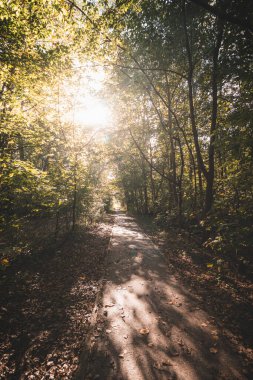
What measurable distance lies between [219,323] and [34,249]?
7.47 m

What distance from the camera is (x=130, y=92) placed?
12.2m

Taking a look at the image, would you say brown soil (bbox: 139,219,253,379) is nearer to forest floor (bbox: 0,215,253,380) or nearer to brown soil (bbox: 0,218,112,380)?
forest floor (bbox: 0,215,253,380)

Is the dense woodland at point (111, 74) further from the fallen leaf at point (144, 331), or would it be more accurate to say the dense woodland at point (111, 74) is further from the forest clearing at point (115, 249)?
the fallen leaf at point (144, 331)

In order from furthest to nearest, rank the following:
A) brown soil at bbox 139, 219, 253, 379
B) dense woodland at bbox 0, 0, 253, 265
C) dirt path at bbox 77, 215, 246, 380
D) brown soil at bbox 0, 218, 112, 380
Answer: dense woodland at bbox 0, 0, 253, 265 → brown soil at bbox 139, 219, 253, 379 → brown soil at bbox 0, 218, 112, 380 → dirt path at bbox 77, 215, 246, 380

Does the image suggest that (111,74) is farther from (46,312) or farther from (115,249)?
(46,312)

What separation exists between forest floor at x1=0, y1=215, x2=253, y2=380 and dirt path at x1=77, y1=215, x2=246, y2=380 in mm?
18

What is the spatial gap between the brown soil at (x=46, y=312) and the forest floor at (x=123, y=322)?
2 centimetres

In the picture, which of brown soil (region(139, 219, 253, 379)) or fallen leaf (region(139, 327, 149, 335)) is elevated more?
brown soil (region(139, 219, 253, 379))

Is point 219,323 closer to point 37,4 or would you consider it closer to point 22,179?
point 22,179

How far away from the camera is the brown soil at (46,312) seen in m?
3.54

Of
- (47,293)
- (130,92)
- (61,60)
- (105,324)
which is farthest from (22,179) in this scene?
(130,92)

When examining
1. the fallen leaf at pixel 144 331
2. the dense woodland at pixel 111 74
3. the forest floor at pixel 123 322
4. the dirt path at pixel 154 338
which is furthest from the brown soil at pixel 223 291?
the fallen leaf at pixel 144 331

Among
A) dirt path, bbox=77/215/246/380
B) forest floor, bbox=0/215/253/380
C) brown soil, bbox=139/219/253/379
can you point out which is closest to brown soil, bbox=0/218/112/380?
forest floor, bbox=0/215/253/380

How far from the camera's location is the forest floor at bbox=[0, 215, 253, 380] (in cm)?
A: 347
